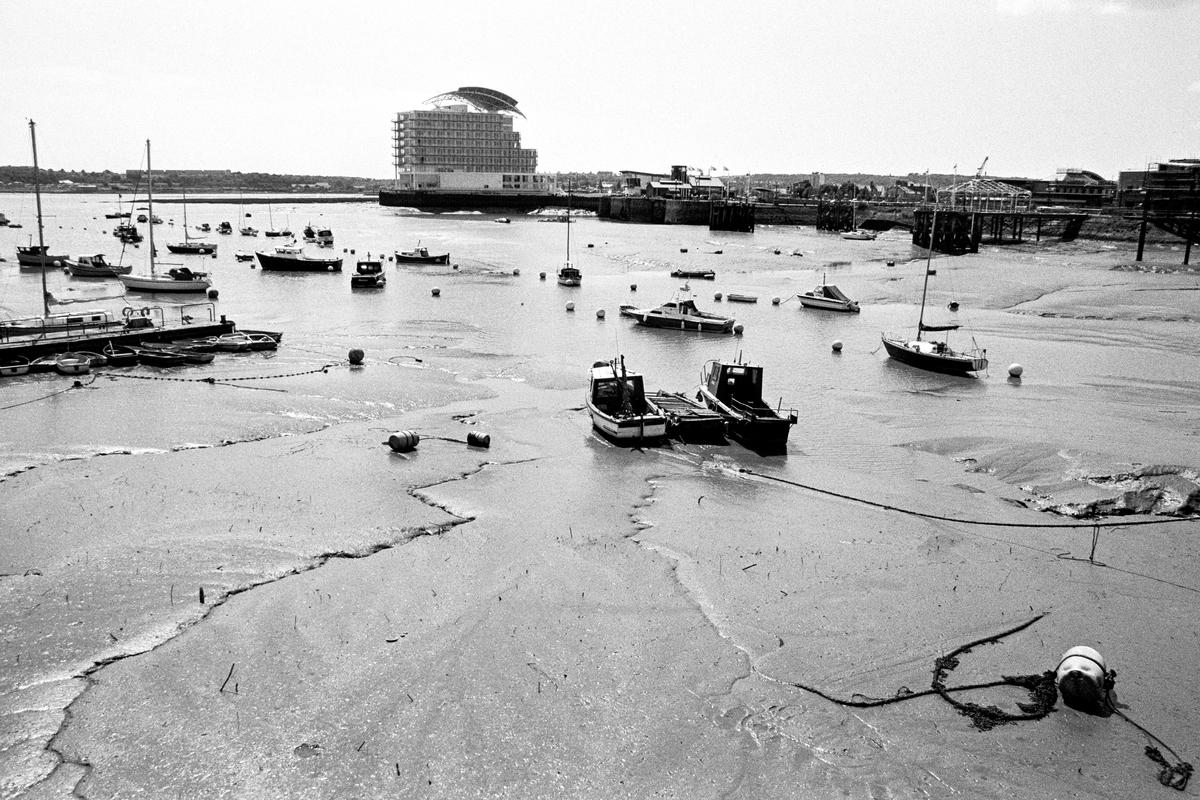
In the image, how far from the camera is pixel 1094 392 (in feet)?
103

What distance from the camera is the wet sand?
1034 centimetres

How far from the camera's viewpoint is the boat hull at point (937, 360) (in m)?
34.3

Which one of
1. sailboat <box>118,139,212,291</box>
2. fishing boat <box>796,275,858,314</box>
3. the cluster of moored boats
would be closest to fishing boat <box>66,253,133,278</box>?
sailboat <box>118,139,212,291</box>

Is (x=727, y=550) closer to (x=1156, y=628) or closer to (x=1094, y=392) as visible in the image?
(x=1156, y=628)

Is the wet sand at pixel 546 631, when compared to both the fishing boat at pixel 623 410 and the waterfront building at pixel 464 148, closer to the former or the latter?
the fishing boat at pixel 623 410

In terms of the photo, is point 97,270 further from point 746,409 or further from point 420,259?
point 746,409

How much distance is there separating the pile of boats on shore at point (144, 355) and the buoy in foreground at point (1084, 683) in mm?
30462

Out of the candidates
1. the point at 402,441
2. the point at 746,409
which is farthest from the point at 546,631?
the point at 746,409

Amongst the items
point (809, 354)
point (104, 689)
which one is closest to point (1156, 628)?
point (104, 689)

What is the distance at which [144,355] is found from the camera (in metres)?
32.5

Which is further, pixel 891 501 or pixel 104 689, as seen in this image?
pixel 891 501

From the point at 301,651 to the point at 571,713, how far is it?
4057mm

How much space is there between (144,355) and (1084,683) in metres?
31.7

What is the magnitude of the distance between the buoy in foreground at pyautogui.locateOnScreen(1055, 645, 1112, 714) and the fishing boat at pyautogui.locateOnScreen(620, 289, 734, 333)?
115ft
